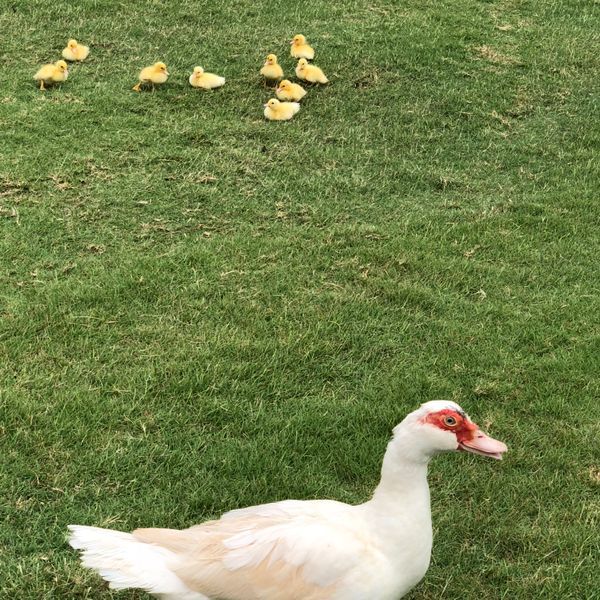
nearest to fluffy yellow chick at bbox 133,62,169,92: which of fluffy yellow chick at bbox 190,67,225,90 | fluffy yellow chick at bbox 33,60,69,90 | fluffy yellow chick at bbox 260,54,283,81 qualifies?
fluffy yellow chick at bbox 190,67,225,90

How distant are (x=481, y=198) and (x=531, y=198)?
1.30 ft

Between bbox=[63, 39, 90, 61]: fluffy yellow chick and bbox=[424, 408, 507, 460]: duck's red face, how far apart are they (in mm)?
6334

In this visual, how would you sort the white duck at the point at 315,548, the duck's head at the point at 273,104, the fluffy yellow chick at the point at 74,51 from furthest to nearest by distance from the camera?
1. the fluffy yellow chick at the point at 74,51
2. the duck's head at the point at 273,104
3. the white duck at the point at 315,548

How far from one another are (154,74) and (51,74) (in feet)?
3.05

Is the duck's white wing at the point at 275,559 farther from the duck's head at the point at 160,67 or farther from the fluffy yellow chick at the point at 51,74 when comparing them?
the fluffy yellow chick at the point at 51,74

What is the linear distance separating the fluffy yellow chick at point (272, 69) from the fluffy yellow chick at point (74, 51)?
181 cm

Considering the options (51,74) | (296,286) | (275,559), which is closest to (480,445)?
(275,559)

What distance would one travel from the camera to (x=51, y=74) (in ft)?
23.2

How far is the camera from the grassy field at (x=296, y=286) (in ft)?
11.2

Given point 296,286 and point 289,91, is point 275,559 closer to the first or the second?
point 296,286

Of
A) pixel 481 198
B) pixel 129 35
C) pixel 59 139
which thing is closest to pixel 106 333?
pixel 59 139

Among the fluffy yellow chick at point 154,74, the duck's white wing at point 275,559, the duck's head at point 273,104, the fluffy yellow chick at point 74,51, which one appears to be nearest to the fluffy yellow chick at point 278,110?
the duck's head at point 273,104

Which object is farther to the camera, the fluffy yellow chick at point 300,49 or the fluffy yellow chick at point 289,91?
the fluffy yellow chick at point 300,49

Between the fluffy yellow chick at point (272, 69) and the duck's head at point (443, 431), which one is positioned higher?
the duck's head at point (443, 431)
